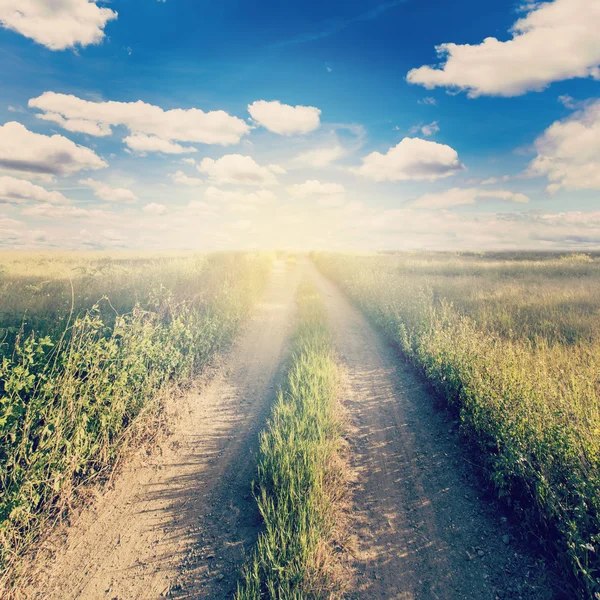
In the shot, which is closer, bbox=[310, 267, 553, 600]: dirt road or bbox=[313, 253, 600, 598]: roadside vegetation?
bbox=[310, 267, 553, 600]: dirt road

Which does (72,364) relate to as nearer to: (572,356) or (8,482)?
(8,482)

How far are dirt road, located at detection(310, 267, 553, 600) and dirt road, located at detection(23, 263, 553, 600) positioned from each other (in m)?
0.01

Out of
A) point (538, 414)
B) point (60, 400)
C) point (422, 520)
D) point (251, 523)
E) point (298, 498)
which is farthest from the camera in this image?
point (538, 414)

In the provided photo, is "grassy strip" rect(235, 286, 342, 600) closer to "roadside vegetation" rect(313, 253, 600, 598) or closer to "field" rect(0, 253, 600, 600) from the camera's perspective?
"field" rect(0, 253, 600, 600)

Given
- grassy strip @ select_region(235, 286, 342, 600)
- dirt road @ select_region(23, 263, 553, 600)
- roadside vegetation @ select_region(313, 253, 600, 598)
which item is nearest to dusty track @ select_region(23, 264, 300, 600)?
dirt road @ select_region(23, 263, 553, 600)

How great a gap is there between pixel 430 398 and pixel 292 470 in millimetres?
3834

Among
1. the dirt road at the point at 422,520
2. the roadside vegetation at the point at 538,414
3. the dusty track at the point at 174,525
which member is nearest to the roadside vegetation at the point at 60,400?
the dusty track at the point at 174,525

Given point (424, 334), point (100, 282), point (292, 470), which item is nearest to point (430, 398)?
point (424, 334)

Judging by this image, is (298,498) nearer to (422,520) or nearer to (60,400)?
(422,520)

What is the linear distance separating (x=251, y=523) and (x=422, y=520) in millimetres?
2041

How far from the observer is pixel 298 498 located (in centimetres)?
367

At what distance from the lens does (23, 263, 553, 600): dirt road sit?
319cm

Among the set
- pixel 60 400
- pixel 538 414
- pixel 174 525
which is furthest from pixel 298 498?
pixel 538 414

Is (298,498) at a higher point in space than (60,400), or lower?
lower
